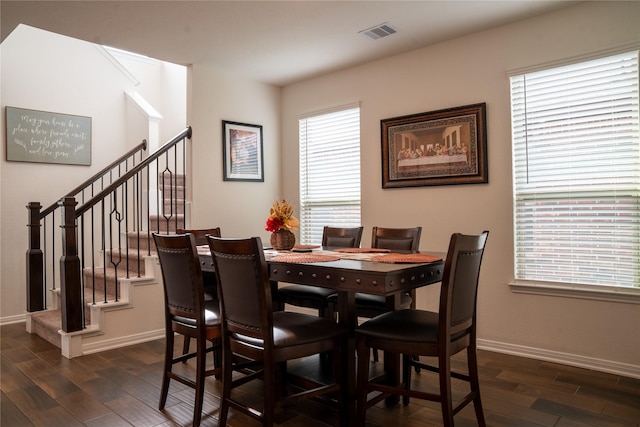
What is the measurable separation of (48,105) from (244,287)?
4.17 meters

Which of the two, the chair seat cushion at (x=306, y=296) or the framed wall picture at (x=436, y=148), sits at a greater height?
the framed wall picture at (x=436, y=148)

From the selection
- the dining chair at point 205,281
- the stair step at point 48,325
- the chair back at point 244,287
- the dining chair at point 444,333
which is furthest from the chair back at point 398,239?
the stair step at point 48,325

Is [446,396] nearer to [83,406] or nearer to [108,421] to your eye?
[108,421]

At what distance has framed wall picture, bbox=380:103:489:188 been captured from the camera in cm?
365

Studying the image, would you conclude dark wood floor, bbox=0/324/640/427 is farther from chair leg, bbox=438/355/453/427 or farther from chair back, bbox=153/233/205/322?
chair back, bbox=153/233/205/322

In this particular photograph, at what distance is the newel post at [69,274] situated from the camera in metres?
3.44

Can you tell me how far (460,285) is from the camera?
2.07 meters

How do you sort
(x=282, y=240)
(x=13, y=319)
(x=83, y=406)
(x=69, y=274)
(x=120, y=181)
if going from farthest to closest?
Answer: (x=13, y=319), (x=120, y=181), (x=69, y=274), (x=282, y=240), (x=83, y=406)

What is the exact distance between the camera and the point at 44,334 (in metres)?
3.94

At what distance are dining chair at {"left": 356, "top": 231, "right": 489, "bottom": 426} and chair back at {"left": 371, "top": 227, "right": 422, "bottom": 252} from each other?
95cm

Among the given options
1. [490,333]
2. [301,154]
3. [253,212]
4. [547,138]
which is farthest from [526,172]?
[253,212]

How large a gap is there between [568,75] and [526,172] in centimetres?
76

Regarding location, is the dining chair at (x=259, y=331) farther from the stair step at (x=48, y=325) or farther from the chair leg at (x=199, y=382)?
the stair step at (x=48, y=325)

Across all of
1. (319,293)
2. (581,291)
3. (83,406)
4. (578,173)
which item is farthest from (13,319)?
(578,173)
